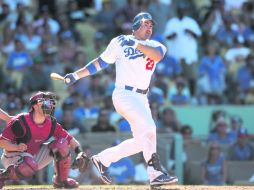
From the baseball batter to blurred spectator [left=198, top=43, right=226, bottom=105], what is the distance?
742cm

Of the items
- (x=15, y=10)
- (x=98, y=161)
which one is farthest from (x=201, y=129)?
(x=98, y=161)

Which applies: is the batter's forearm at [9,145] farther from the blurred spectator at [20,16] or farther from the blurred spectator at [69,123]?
the blurred spectator at [20,16]

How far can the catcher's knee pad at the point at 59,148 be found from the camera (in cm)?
943

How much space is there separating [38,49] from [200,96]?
11.1 feet

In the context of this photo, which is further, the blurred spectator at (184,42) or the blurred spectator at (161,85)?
the blurred spectator at (184,42)

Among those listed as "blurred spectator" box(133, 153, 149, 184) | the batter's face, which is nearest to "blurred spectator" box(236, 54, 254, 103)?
"blurred spectator" box(133, 153, 149, 184)

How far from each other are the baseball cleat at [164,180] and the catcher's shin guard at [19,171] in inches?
52.6

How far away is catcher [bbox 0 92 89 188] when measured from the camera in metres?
9.44

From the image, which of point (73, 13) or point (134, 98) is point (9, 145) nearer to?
point (134, 98)

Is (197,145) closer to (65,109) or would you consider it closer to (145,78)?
(65,109)

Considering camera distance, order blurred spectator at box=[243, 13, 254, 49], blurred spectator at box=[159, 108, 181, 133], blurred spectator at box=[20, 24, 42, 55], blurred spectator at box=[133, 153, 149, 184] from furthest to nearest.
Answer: blurred spectator at box=[243, 13, 254, 49], blurred spectator at box=[20, 24, 42, 55], blurred spectator at box=[159, 108, 181, 133], blurred spectator at box=[133, 153, 149, 184]

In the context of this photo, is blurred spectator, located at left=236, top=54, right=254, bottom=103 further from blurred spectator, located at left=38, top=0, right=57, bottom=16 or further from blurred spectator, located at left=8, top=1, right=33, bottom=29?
blurred spectator, located at left=8, top=1, right=33, bottom=29

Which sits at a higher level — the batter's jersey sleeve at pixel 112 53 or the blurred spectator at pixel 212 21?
the blurred spectator at pixel 212 21

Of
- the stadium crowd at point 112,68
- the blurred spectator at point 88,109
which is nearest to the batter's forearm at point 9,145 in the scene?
the stadium crowd at point 112,68
